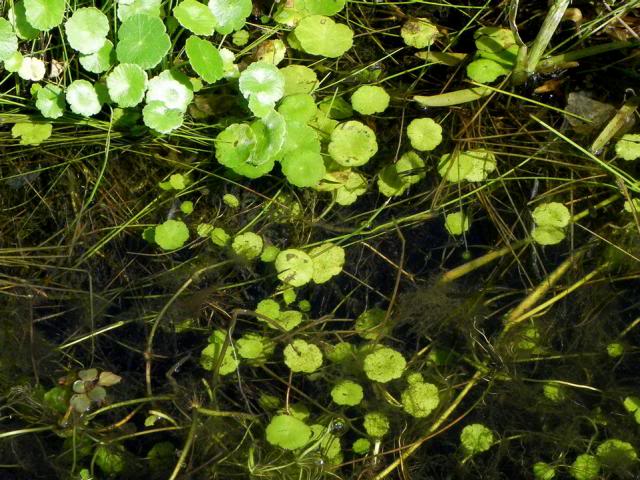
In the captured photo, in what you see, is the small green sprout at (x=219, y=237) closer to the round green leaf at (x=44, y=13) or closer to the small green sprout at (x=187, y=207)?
the small green sprout at (x=187, y=207)

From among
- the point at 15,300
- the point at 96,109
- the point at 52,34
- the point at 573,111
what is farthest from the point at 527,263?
the point at 52,34

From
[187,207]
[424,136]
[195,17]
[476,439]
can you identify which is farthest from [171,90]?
[476,439]

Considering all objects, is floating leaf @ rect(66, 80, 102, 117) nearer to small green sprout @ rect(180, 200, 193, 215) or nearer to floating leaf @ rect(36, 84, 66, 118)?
floating leaf @ rect(36, 84, 66, 118)

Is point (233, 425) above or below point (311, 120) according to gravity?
below

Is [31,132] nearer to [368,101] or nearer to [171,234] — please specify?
[171,234]

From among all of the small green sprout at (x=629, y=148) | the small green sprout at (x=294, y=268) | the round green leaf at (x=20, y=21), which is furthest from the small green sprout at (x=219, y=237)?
the small green sprout at (x=629, y=148)

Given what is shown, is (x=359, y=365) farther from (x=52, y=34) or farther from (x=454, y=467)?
(x=52, y=34)

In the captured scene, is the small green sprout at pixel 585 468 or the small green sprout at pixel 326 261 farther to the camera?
the small green sprout at pixel 326 261
